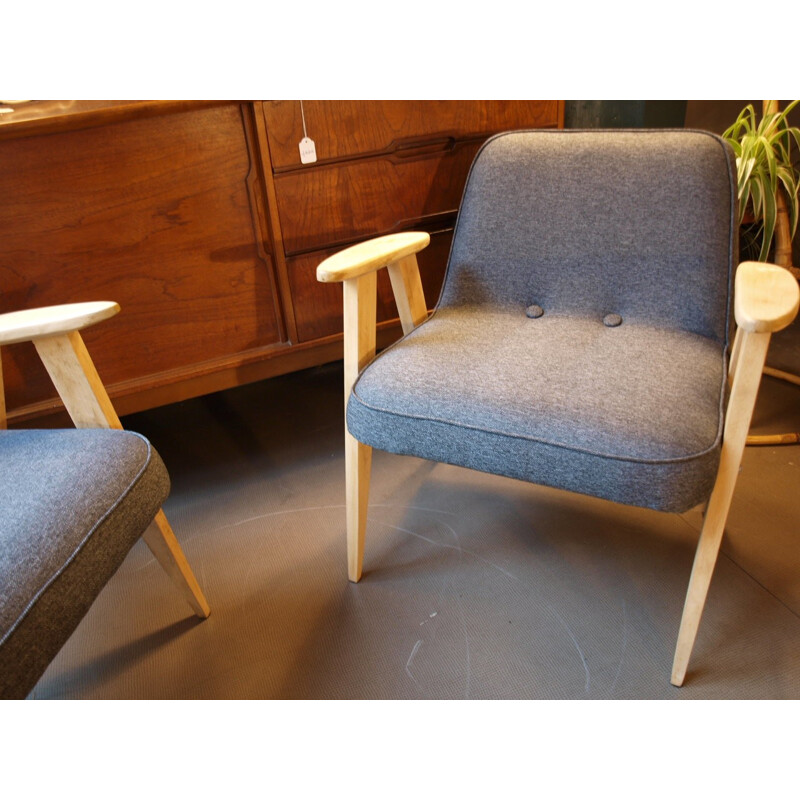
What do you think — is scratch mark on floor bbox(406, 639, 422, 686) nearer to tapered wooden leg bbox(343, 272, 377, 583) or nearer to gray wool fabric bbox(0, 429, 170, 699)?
tapered wooden leg bbox(343, 272, 377, 583)

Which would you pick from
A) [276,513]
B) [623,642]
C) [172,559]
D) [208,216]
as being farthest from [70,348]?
[623,642]

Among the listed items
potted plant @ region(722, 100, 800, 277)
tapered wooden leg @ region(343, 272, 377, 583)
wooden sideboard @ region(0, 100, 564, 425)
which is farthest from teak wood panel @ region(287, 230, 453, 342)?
potted plant @ region(722, 100, 800, 277)

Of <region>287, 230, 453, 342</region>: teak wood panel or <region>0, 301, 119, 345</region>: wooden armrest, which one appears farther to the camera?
<region>287, 230, 453, 342</region>: teak wood panel

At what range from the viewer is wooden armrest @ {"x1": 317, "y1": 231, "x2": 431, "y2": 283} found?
3.18ft

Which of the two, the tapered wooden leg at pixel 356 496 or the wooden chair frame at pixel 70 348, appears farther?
the tapered wooden leg at pixel 356 496

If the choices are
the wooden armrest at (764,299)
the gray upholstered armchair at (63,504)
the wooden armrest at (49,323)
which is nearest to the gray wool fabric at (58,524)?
the gray upholstered armchair at (63,504)

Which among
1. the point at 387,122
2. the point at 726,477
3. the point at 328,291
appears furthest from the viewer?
the point at 328,291

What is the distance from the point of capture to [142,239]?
1.29m

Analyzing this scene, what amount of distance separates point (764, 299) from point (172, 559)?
0.97 metres

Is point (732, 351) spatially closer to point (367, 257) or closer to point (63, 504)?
point (367, 257)

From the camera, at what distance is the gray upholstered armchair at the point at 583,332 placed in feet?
2.83

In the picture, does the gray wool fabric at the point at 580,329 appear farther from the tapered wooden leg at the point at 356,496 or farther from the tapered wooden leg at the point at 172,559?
the tapered wooden leg at the point at 172,559

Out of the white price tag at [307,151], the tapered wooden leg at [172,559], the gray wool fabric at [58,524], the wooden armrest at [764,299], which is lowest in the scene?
the tapered wooden leg at [172,559]
